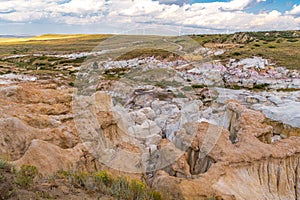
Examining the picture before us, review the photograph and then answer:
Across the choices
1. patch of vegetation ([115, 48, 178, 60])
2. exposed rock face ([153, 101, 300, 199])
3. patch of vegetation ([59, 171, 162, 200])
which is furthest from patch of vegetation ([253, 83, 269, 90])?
patch of vegetation ([59, 171, 162, 200])

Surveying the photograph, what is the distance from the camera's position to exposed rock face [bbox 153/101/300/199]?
637cm

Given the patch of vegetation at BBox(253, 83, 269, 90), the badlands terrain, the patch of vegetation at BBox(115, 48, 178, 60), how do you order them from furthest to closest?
the patch of vegetation at BBox(115, 48, 178, 60)
the patch of vegetation at BBox(253, 83, 269, 90)
the badlands terrain

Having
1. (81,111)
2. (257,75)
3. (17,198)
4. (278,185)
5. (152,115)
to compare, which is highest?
(17,198)

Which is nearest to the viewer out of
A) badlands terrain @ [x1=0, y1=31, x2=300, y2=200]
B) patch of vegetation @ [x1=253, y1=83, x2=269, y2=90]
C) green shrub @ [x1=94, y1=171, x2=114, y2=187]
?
badlands terrain @ [x1=0, y1=31, x2=300, y2=200]

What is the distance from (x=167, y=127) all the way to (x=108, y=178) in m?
8.69

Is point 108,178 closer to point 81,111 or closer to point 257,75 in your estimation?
point 81,111

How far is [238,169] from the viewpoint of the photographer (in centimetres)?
764

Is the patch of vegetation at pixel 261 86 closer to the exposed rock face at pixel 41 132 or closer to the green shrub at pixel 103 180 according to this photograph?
the exposed rock face at pixel 41 132

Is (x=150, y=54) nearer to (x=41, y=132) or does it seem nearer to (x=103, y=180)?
(x=41, y=132)

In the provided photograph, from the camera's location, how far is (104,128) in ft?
37.3

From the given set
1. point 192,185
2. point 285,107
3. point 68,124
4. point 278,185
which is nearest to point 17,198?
point 192,185

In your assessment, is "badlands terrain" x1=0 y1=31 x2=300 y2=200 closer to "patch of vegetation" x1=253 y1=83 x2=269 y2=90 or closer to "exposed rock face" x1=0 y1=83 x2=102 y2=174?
"exposed rock face" x1=0 y1=83 x2=102 y2=174

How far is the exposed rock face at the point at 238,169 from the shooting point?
6.37 metres

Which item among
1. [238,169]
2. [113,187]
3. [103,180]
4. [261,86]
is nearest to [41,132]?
[103,180]
